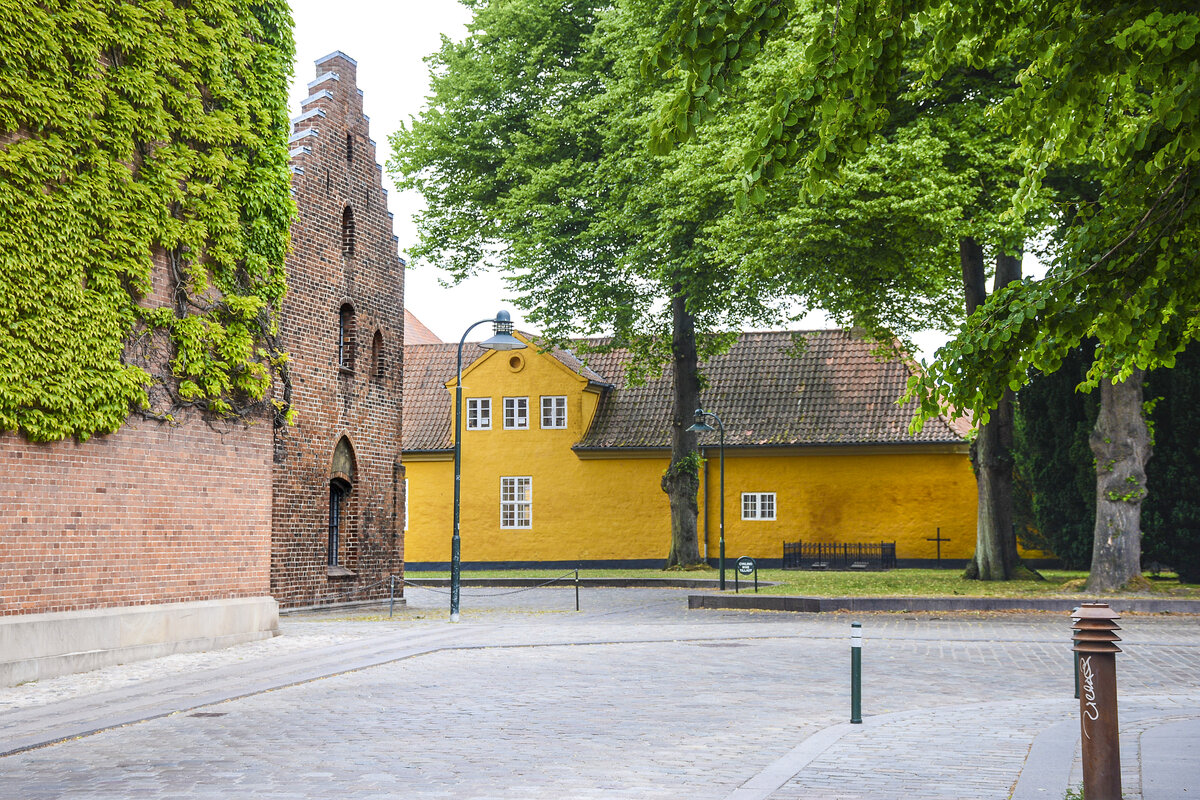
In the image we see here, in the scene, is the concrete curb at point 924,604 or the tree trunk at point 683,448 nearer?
the concrete curb at point 924,604

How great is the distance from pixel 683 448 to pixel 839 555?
23.5 ft

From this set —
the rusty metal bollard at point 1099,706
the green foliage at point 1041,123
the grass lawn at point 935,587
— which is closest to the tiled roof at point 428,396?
the grass lawn at point 935,587

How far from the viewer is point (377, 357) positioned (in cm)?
2530

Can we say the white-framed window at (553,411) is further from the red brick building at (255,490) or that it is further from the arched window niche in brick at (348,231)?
the arched window niche in brick at (348,231)

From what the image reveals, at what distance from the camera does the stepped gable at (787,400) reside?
126 feet

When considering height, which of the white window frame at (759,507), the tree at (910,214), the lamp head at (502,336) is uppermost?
the tree at (910,214)

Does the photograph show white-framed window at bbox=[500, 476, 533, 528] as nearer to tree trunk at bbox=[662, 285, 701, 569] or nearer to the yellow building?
the yellow building

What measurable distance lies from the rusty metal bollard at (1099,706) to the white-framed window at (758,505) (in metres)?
33.1

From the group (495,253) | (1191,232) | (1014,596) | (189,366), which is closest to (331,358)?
(189,366)

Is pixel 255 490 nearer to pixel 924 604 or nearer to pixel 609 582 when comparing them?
pixel 924 604

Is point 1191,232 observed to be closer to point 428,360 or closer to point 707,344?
point 707,344

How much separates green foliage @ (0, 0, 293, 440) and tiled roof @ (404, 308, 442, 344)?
1501 inches

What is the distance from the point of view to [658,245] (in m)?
27.0

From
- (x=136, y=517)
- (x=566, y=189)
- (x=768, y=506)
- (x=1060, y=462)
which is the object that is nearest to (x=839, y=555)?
(x=768, y=506)
